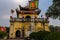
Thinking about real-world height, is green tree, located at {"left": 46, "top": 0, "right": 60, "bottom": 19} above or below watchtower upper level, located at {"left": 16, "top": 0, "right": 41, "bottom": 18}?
above

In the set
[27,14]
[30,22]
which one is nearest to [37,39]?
[30,22]

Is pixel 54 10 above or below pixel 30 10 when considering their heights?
above

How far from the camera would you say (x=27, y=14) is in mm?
52656

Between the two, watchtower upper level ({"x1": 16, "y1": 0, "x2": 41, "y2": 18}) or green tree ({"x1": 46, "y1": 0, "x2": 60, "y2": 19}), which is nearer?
green tree ({"x1": 46, "y1": 0, "x2": 60, "y2": 19})

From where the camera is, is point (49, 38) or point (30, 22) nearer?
point (49, 38)

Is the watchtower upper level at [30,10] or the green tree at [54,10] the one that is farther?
the watchtower upper level at [30,10]

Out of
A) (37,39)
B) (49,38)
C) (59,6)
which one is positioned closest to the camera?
(49,38)

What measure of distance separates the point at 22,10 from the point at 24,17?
7.09ft

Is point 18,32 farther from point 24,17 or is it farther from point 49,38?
point 49,38

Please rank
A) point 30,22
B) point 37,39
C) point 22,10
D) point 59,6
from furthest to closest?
point 22,10, point 30,22, point 37,39, point 59,6

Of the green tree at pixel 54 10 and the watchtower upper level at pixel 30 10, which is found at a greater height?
the green tree at pixel 54 10

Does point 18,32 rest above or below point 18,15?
below

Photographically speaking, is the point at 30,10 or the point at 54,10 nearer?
the point at 54,10

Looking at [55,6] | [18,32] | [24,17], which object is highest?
[55,6]
